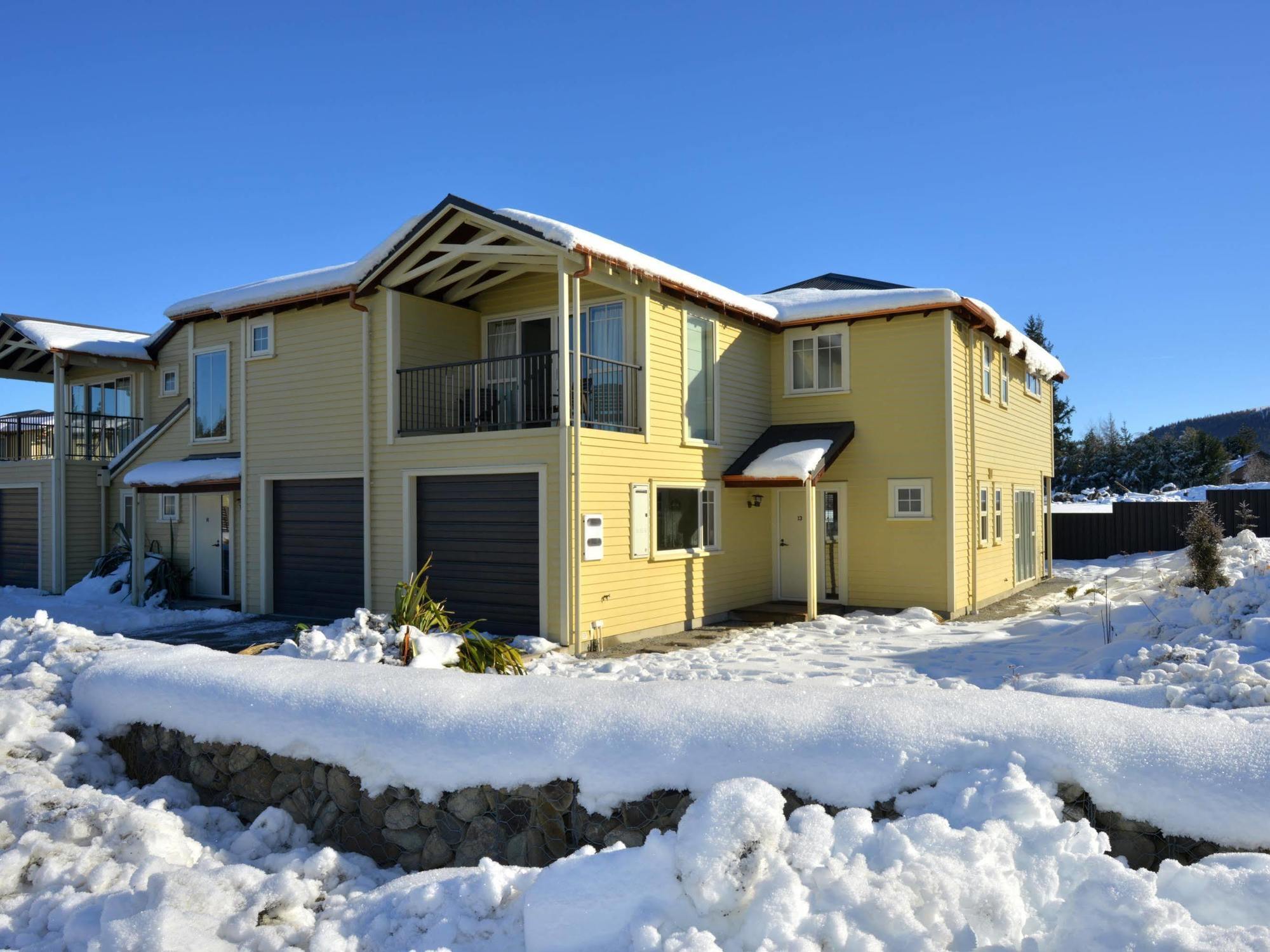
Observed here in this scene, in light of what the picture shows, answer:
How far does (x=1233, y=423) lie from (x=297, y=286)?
76447 mm

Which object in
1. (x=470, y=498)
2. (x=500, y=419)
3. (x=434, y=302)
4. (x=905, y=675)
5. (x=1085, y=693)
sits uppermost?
(x=434, y=302)

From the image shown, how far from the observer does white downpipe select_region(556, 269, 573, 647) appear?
10836mm

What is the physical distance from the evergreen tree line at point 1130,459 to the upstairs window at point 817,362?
93.3 feet

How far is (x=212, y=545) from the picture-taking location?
54.6 ft

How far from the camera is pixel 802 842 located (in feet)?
9.89

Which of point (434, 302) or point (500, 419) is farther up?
point (434, 302)

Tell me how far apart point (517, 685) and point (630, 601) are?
7.22 meters

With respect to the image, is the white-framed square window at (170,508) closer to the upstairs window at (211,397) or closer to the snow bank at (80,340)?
the upstairs window at (211,397)

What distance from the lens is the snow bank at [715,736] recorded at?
3.23 metres

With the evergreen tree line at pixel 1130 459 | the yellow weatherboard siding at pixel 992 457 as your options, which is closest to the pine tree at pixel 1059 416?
the evergreen tree line at pixel 1130 459

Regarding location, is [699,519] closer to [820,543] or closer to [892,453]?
[820,543]

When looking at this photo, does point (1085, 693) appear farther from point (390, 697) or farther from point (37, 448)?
point (37, 448)

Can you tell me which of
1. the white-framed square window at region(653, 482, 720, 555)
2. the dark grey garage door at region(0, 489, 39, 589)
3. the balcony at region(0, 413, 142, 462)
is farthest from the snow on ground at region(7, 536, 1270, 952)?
the dark grey garage door at region(0, 489, 39, 589)

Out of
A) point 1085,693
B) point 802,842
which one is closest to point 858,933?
point 802,842
